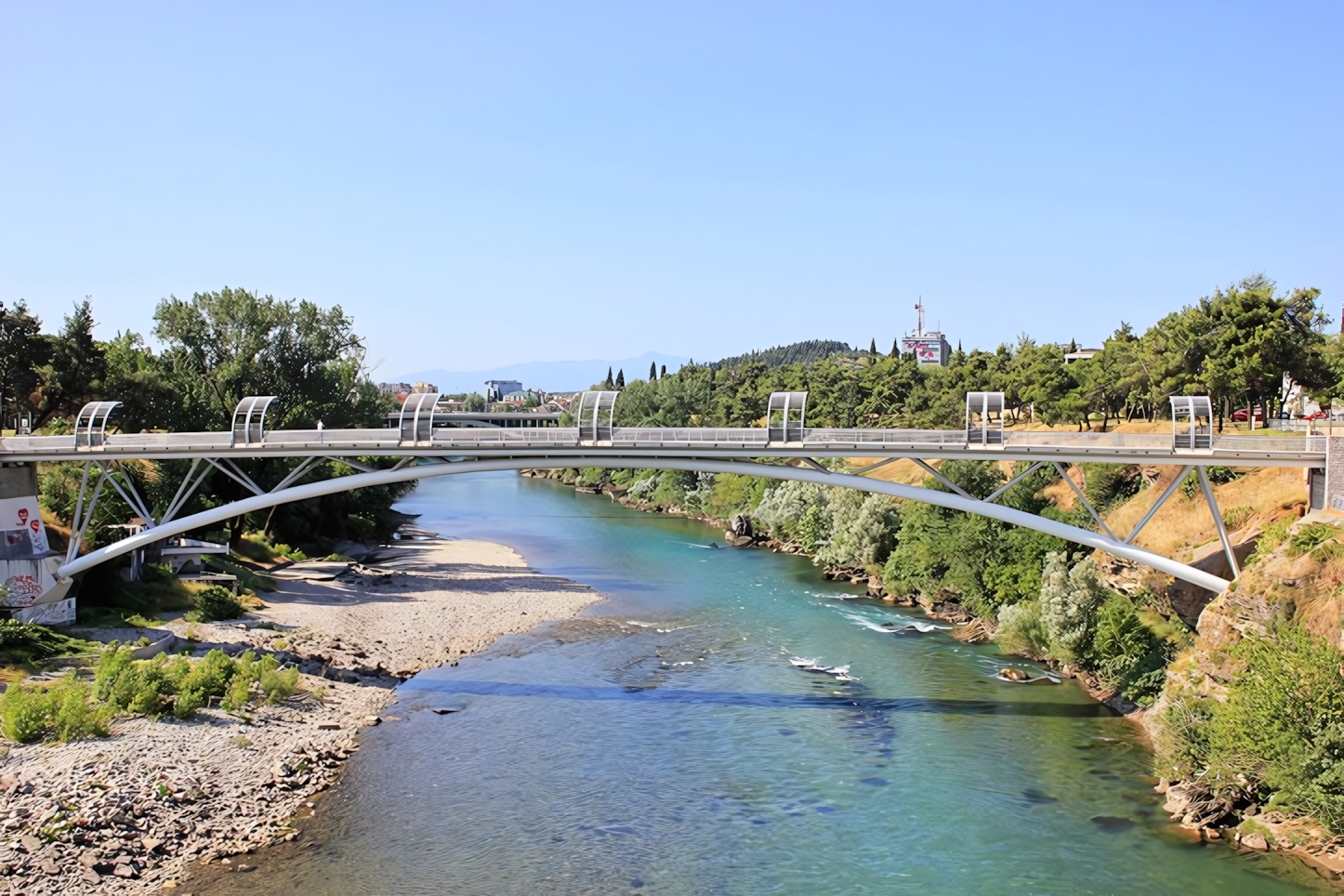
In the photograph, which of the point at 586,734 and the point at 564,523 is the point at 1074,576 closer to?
the point at 586,734

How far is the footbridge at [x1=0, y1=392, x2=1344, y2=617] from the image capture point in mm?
25609

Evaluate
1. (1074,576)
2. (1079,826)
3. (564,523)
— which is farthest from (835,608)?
(564,523)

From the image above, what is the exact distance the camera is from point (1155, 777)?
23359 mm

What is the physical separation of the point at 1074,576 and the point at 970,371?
4055 cm

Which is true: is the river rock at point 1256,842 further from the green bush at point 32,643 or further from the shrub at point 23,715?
the green bush at point 32,643

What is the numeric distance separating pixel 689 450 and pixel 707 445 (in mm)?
530

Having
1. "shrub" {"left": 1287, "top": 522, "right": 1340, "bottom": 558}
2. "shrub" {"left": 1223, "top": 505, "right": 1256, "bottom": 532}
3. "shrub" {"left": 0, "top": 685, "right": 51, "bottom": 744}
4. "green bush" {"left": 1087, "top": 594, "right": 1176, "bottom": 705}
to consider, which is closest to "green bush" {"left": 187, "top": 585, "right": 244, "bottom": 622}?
"shrub" {"left": 0, "top": 685, "right": 51, "bottom": 744}

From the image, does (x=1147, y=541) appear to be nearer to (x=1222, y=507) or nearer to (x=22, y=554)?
(x=1222, y=507)

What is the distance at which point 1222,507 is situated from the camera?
30469mm

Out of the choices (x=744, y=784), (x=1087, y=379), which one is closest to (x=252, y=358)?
(x=744, y=784)

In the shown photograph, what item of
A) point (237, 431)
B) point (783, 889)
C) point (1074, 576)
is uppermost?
point (237, 431)

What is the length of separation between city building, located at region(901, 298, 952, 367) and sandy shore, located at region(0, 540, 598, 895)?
5967 inches

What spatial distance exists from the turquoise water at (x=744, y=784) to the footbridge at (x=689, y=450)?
5603 millimetres

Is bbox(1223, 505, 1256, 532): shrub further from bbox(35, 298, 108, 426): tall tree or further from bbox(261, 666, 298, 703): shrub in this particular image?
bbox(35, 298, 108, 426): tall tree
